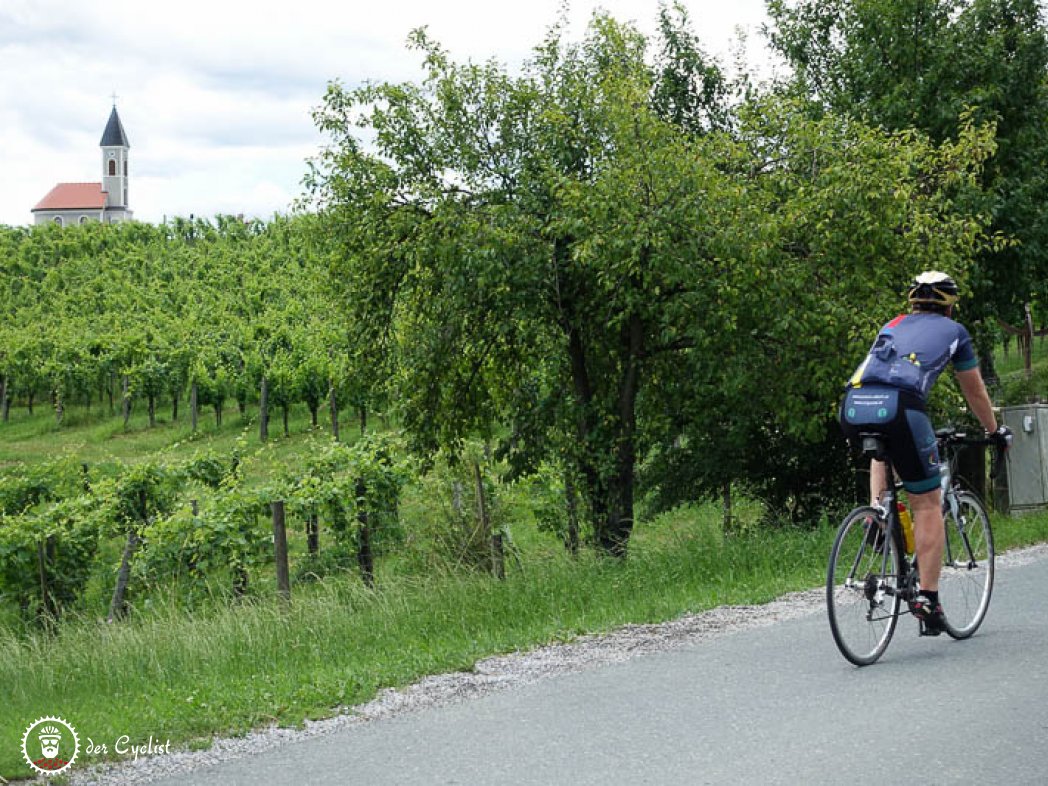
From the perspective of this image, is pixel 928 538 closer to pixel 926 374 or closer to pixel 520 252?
pixel 926 374

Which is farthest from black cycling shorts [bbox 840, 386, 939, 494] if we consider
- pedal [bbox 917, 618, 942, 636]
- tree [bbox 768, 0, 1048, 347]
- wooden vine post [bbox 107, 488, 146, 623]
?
tree [bbox 768, 0, 1048, 347]

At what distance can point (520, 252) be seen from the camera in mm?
12383

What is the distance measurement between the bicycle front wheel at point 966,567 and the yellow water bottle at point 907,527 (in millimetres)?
331

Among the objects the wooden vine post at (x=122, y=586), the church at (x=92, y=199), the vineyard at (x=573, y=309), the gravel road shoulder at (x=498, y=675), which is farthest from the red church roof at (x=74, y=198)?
the gravel road shoulder at (x=498, y=675)

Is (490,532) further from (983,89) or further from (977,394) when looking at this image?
(983,89)

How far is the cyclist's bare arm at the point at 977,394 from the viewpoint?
634cm

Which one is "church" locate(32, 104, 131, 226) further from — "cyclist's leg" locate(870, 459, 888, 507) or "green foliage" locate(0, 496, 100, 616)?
"cyclist's leg" locate(870, 459, 888, 507)

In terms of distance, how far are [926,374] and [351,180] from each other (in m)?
9.29

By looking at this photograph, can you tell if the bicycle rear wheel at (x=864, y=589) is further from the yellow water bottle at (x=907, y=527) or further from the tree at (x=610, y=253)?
the tree at (x=610, y=253)

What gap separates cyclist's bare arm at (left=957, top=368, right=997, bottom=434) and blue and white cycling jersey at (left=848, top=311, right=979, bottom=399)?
22 cm

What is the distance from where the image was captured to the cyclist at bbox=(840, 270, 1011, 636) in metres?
5.89

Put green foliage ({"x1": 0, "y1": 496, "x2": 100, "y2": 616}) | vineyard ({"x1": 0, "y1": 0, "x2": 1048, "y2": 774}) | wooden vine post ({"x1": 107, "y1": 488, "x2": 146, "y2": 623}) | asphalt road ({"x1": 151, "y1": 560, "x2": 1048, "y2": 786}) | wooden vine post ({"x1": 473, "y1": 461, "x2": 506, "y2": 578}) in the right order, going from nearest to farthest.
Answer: asphalt road ({"x1": 151, "y1": 560, "x2": 1048, "y2": 786}) < vineyard ({"x1": 0, "y1": 0, "x2": 1048, "y2": 774}) < wooden vine post ({"x1": 473, "y1": 461, "x2": 506, "y2": 578}) < wooden vine post ({"x1": 107, "y1": 488, "x2": 146, "y2": 623}) < green foliage ({"x1": 0, "y1": 496, "x2": 100, "y2": 616})

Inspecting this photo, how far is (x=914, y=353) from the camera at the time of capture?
235 inches

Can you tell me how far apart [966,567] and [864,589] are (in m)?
1.02
